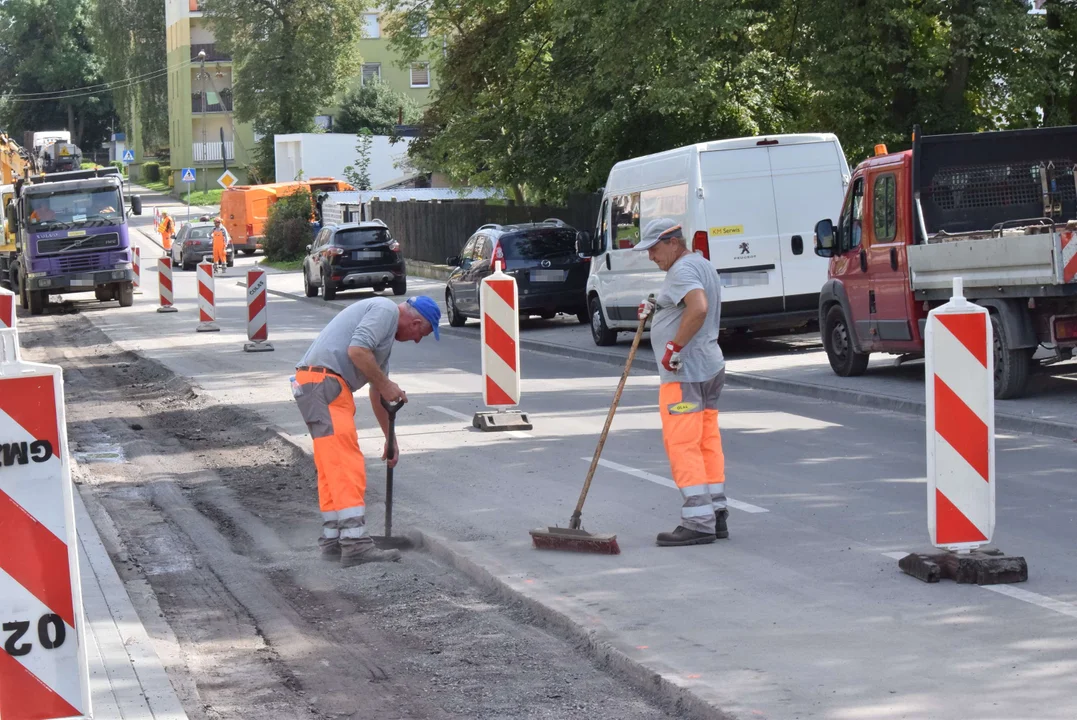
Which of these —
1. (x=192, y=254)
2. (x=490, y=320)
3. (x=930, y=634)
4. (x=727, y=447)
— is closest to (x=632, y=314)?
(x=490, y=320)

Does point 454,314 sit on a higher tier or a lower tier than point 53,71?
lower

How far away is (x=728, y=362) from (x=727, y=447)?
257 inches

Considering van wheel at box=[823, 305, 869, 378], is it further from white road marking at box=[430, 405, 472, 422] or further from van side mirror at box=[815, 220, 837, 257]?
white road marking at box=[430, 405, 472, 422]

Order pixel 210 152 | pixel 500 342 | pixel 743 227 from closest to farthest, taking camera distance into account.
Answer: pixel 500 342 < pixel 743 227 < pixel 210 152

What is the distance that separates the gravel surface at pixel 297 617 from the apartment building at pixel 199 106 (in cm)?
8459

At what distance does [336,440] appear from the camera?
26.9 ft

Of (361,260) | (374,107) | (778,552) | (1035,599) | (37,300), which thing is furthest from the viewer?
(374,107)

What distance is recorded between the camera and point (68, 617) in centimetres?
477

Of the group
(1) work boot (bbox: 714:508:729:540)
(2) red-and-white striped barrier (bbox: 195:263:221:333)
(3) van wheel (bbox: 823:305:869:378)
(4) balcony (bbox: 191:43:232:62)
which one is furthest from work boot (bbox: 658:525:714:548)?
(4) balcony (bbox: 191:43:232:62)

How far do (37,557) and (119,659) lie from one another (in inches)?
58.0

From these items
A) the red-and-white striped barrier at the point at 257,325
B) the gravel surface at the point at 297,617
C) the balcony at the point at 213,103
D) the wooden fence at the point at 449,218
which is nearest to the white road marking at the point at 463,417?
the gravel surface at the point at 297,617

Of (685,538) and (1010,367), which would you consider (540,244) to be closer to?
(1010,367)

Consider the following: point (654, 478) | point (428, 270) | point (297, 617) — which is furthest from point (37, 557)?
point (428, 270)

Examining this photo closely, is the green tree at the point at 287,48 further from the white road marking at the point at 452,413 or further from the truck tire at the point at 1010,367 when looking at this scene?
the truck tire at the point at 1010,367
